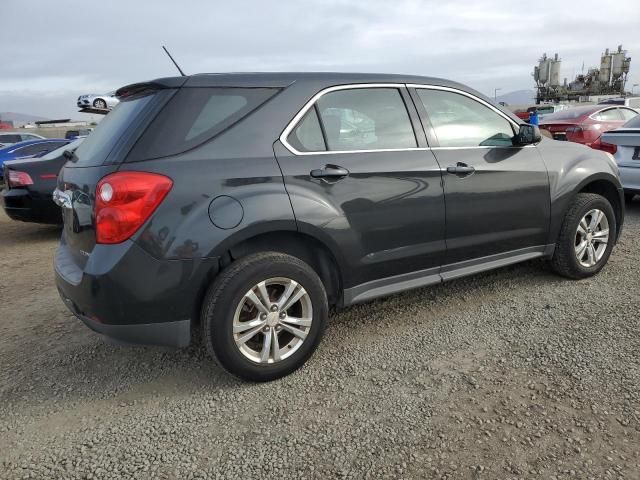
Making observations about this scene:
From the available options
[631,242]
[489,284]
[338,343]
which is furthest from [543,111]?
[338,343]

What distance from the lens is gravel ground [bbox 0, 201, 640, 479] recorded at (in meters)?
2.10

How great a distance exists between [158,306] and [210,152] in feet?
2.70

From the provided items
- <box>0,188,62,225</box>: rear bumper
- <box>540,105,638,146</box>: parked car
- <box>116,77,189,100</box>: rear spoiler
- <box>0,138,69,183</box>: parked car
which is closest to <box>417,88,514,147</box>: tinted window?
<box>116,77,189,100</box>: rear spoiler

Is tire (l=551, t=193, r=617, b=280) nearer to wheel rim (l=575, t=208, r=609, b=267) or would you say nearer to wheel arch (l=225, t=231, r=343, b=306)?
wheel rim (l=575, t=208, r=609, b=267)

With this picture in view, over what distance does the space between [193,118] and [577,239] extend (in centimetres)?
320

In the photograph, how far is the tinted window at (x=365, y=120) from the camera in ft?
9.50

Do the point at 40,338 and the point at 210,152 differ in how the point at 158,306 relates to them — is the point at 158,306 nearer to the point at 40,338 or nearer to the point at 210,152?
the point at 210,152

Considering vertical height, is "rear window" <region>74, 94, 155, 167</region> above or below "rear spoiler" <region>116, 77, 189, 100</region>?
below

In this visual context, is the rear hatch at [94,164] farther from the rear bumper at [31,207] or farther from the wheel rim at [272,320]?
the rear bumper at [31,207]

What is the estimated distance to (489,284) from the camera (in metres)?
4.07

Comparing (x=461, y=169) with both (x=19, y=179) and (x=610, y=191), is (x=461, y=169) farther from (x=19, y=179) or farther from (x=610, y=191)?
(x=19, y=179)

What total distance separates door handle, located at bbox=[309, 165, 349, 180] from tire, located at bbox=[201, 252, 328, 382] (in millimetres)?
489

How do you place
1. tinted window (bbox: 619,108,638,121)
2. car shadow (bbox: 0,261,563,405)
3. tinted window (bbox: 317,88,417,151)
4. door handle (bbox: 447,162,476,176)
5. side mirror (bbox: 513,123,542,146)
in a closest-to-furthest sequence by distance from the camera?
car shadow (bbox: 0,261,563,405)
tinted window (bbox: 317,88,417,151)
door handle (bbox: 447,162,476,176)
side mirror (bbox: 513,123,542,146)
tinted window (bbox: 619,108,638,121)

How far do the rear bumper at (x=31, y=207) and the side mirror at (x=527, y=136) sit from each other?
5421 millimetres
